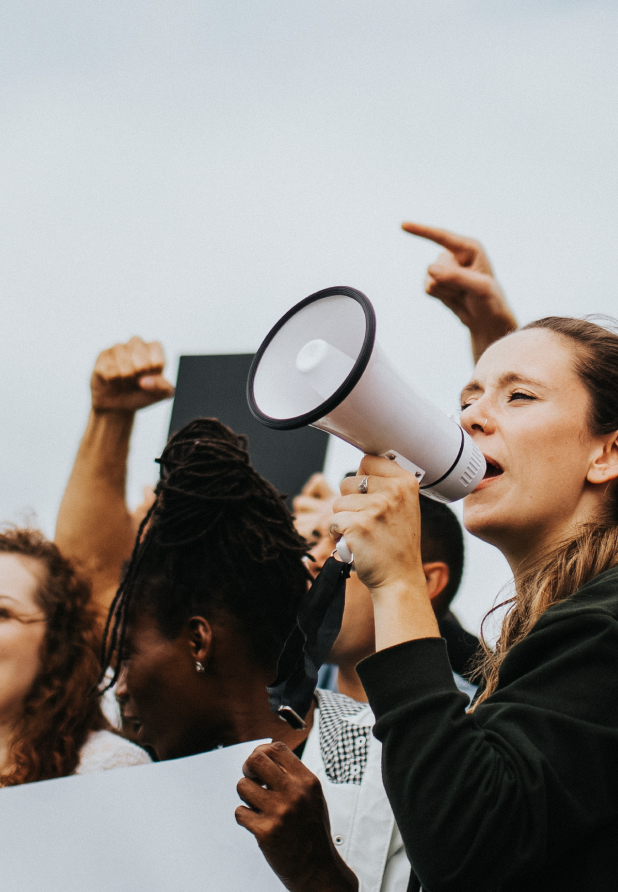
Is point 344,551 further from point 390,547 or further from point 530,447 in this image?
point 530,447

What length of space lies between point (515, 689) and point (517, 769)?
0.11m

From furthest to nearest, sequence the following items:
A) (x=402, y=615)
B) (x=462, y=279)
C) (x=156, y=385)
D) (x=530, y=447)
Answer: (x=156, y=385), (x=462, y=279), (x=530, y=447), (x=402, y=615)

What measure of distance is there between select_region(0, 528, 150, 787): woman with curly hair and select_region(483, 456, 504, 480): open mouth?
120cm

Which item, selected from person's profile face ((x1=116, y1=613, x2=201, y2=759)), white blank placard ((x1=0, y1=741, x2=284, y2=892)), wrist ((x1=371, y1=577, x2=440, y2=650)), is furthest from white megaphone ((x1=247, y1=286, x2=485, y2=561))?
person's profile face ((x1=116, y1=613, x2=201, y2=759))

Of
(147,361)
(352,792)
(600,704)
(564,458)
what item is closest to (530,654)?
(600,704)

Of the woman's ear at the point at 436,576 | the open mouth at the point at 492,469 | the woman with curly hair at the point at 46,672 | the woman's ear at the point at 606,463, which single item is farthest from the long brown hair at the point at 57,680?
the woman's ear at the point at 606,463

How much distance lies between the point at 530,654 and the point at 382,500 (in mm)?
308

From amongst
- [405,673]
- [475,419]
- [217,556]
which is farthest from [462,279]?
[405,673]

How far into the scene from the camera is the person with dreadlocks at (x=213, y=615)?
2.02 metres

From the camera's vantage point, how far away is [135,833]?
153cm

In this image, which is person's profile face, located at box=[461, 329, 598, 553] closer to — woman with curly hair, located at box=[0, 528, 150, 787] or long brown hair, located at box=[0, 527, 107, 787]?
woman with curly hair, located at box=[0, 528, 150, 787]

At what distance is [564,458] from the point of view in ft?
4.70

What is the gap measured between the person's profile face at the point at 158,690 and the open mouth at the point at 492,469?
0.97m

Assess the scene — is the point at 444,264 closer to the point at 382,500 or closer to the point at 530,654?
the point at 382,500
